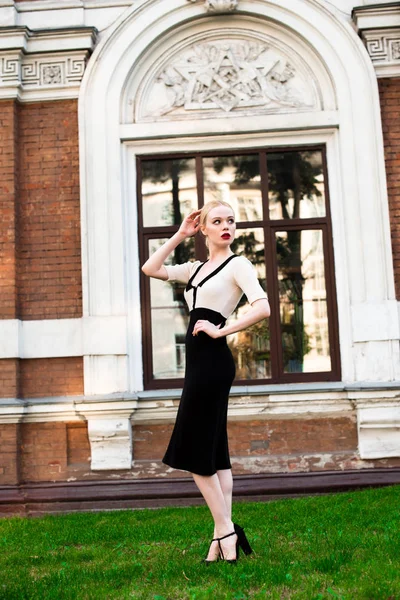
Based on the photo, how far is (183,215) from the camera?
8117 mm

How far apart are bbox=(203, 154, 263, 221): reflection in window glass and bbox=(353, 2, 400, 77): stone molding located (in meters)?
1.65

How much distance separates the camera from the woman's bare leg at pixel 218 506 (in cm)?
396

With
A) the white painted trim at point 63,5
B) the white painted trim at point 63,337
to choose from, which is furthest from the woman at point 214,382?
the white painted trim at point 63,5

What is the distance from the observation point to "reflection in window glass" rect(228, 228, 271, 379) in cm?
779

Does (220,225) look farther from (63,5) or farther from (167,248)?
(63,5)

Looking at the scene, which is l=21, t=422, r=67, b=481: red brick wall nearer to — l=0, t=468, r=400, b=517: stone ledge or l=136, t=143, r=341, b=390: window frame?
l=0, t=468, r=400, b=517: stone ledge

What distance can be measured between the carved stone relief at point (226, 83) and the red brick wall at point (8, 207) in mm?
1401

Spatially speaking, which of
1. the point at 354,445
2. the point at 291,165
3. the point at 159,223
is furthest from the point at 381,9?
the point at 354,445

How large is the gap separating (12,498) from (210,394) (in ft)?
13.3

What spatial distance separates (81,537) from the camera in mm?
5652

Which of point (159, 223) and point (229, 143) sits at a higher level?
point (229, 143)

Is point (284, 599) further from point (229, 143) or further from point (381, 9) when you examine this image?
point (381, 9)

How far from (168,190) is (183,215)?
319 mm

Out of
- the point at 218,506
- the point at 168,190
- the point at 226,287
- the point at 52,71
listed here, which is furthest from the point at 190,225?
the point at 52,71
